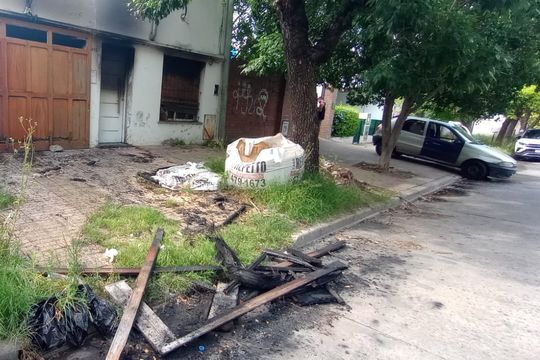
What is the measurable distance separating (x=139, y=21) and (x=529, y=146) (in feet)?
63.8

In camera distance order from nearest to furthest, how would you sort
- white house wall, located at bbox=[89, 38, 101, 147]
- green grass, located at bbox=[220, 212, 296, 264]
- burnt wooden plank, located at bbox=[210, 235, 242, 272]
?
burnt wooden plank, located at bbox=[210, 235, 242, 272] → green grass, located at bbox=[220, 212, 296, 264] → white house wall, located at bbox=[89, 38, 101, 147]

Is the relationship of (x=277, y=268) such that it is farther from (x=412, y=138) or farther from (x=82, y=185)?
(x=412, y=138)

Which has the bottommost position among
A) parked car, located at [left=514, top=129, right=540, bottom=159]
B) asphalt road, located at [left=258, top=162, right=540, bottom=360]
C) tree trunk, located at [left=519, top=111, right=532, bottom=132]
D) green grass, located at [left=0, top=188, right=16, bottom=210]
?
asphalt road, located at [left=258, top=162, right=540, bottom=360]

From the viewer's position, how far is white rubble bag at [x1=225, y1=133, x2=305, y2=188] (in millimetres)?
6414

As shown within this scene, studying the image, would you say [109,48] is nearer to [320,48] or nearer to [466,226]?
[320,48]

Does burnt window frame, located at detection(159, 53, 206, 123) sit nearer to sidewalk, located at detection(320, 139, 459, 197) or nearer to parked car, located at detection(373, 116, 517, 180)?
sidewalk, located at detection(320, 139, 459, 197)

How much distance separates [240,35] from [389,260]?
9353 mm

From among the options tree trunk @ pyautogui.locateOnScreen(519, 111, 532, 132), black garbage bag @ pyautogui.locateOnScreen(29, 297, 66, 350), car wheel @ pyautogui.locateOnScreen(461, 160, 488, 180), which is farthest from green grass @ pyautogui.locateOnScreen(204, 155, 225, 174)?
tree trunk @ pyautogui.locateOnScreen(519, 111, 532, 132)

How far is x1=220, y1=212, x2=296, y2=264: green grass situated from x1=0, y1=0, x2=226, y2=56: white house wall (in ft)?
19.3

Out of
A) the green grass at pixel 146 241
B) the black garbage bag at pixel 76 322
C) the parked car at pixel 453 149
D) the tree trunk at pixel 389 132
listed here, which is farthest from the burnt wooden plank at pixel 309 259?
the parked car at pixel 453 149

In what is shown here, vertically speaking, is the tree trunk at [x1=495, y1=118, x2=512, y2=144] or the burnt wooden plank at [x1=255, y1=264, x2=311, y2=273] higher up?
the tree trunk at [x1=495, y1=118, x2=512, y2=144]

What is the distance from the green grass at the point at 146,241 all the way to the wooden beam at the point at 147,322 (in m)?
0.27

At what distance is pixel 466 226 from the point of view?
24.2 ft

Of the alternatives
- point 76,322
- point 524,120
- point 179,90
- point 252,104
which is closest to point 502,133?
point 524,120
